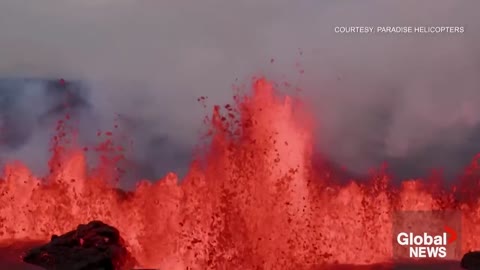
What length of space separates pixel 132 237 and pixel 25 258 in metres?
17.9

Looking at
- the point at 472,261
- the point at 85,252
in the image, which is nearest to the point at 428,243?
the point at 472,261

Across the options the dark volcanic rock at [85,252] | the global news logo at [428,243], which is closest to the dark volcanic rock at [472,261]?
the global news logo at [428,243]

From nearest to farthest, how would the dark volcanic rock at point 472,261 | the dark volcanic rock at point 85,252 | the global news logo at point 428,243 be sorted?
the dark volcanic rock at point 85,252
the dark volcanic rock at point 472,261
the global news logo at point 428,243

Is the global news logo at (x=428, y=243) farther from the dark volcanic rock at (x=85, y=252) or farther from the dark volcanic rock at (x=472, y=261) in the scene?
the dark volcanic rock at (x=85, y=252)

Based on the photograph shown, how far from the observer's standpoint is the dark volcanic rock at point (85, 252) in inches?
1437

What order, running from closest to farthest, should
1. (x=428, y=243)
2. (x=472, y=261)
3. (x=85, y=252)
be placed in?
1. (x=85, y=252)
2. (x=472, y=261)
3. (x=428, y=243)

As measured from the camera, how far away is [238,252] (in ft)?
175

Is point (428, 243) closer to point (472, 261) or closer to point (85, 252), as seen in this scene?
point (472, 261)

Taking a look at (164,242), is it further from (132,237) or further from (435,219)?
(435,219)

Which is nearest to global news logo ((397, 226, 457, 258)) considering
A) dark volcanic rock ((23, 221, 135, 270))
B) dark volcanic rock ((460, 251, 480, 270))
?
dark volcanic rock ((460, 251, 480, 270))

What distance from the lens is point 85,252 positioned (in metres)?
36.8

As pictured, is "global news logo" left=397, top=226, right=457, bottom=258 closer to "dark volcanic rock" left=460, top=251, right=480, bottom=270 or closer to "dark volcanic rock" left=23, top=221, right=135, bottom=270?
"dark volcanic rock" left=460, top=251, right=480, bottom=270

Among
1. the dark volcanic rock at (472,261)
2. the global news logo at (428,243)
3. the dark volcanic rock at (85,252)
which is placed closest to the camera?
the dark volcanic rock at (85,252)

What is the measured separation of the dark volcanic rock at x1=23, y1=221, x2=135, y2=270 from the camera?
3650 cm
